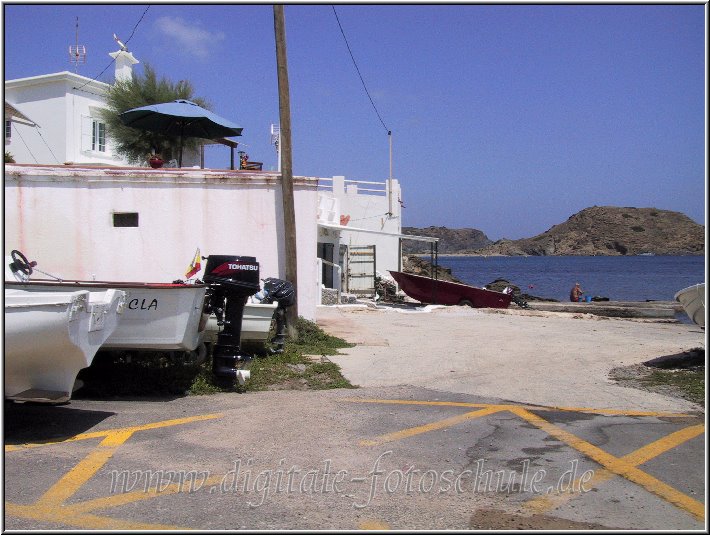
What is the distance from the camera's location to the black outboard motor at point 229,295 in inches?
328

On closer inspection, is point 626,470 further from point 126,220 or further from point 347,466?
point 126,220

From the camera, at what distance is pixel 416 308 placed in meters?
22.0

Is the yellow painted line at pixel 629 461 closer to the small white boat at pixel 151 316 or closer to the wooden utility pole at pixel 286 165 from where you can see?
the small white boat at pixel 151 316

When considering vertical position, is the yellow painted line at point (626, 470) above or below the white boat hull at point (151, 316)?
below

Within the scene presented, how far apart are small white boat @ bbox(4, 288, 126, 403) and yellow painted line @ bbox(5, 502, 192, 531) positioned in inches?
65.9

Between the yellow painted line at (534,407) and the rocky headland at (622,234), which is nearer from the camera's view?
the yellow painted line at (534,407)

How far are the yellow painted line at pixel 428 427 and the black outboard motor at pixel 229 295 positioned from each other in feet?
8.68

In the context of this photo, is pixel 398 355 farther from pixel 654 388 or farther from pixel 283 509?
pixel 283 509

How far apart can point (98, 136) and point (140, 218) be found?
20.3 m

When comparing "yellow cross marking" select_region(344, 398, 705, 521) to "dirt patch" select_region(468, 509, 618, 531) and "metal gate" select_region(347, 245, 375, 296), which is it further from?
"metal gate" select_region(347, 245, 375, 296)

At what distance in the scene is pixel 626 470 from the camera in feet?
17.9

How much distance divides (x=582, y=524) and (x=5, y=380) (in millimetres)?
4876

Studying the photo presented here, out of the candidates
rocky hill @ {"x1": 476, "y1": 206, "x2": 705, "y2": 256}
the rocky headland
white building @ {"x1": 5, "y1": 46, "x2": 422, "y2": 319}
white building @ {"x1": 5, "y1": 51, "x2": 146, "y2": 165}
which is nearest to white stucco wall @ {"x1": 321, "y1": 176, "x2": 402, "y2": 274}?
white building @ {"x1": 5, "y1": 51, "x2": 146, "y2": 165}

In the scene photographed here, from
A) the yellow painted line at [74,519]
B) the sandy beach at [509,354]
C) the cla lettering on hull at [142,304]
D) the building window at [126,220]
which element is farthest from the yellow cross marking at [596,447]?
the building window at [126,220]
